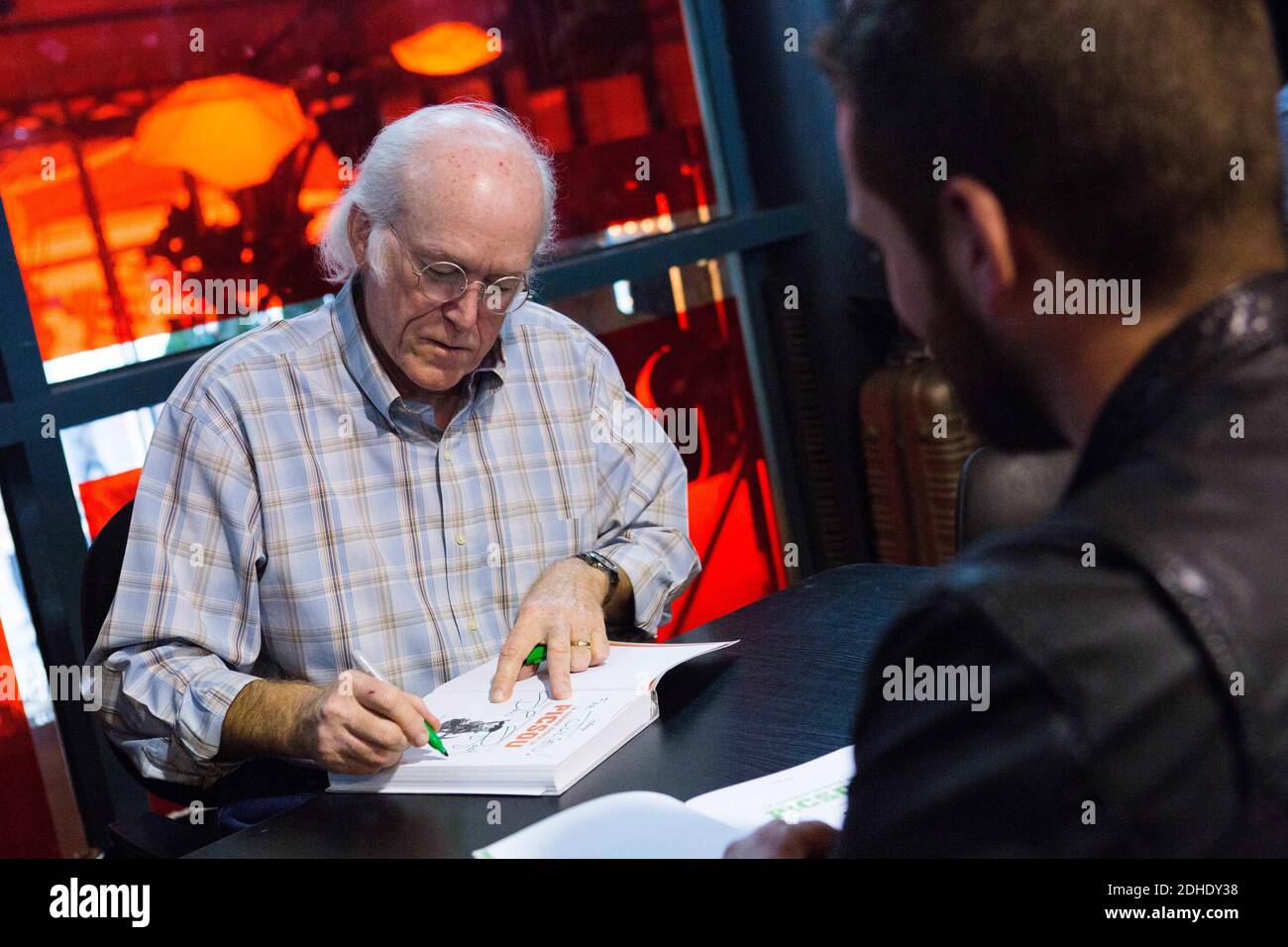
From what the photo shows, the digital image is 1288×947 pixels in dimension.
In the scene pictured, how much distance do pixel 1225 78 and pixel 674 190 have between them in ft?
10.4

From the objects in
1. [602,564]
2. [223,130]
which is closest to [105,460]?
[223,130]

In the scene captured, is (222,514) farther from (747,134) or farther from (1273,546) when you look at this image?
(747,134)

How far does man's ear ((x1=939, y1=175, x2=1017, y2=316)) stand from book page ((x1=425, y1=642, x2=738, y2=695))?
0.88 meters

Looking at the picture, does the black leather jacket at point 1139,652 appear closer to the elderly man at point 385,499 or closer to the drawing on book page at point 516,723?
the drawing on book page at point 516,723

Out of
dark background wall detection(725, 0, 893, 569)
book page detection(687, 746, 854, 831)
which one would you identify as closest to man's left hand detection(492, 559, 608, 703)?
book page detection(687, 746, 854, 831)

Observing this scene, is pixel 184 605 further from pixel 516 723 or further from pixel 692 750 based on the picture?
pixel 692 750

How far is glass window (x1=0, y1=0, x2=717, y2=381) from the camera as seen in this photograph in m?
2.79

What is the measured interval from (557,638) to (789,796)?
54cm

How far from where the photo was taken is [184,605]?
1.86m

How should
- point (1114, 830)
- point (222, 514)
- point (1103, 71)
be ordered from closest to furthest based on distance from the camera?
point (1114, 830) < point (1103, 71) < point (222, 514)

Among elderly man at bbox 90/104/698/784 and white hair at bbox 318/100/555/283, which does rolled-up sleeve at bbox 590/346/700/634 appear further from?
white hair at bbox 318/100/555/283
